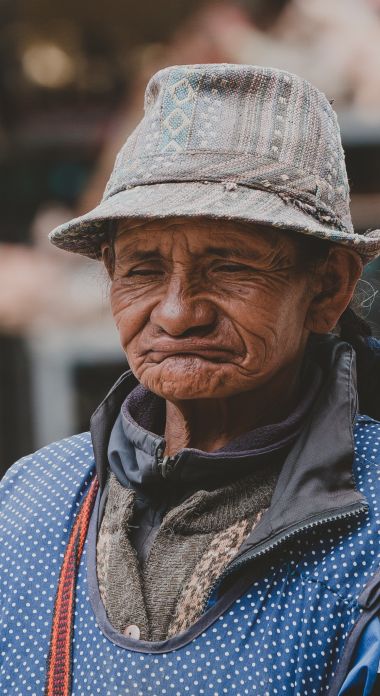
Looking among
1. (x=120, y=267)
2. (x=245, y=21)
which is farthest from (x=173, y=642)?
(x=245, y=21)

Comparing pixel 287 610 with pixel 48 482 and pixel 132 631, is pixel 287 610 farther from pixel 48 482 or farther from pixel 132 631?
pixel 48 482

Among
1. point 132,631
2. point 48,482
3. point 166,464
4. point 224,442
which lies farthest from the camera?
point 48,482

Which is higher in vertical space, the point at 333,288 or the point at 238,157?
the point at 238,157

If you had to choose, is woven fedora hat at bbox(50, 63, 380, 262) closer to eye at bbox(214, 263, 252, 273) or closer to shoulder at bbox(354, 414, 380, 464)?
eye at bbox(214, 263, 252, 273)

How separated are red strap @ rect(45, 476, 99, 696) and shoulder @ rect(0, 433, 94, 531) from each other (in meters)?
0.10

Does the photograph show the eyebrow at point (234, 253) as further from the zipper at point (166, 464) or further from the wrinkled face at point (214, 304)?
the zipper at point (166, 464)

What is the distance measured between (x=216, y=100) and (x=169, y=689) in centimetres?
113

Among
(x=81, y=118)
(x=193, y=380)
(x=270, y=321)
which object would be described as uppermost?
(x=81, y=118)

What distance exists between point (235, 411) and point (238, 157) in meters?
0.53

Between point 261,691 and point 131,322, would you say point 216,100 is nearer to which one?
point 131,322

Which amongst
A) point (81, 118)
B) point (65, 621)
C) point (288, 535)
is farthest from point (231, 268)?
point (81, 118)

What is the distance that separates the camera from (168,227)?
6.27 ft

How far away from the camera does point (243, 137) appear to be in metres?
→ 1.89

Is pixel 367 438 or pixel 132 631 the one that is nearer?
pixel 132 631
